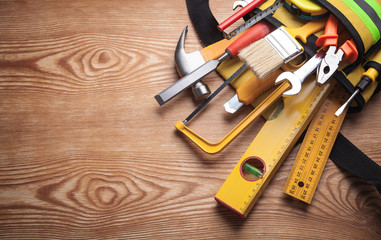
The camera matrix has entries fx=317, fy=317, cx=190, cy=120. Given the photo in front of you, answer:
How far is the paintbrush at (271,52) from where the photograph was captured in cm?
85

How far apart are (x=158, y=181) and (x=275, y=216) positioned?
33 centimetres

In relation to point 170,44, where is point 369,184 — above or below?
below

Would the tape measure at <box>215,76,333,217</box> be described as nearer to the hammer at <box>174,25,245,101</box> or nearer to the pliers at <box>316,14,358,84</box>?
the pliers at <box>316,14,358,84</box>

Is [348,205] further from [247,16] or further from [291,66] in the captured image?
[247,16]

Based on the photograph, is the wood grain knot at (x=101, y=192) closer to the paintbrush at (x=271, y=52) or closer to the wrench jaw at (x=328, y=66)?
the paintbrush at (x=271, y=52)

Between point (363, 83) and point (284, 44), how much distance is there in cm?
24

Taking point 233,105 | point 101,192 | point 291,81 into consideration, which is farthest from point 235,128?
point 101,192

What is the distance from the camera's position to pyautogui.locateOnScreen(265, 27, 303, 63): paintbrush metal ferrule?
852 mm

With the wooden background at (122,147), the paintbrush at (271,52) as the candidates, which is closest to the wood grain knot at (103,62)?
the wooden background at (122,147)

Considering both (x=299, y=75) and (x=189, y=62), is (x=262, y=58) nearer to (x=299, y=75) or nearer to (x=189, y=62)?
(x=299, y=75)

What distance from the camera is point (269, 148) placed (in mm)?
871

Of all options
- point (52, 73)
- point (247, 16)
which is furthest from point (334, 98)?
point (52, 73)

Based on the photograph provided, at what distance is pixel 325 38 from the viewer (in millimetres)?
857

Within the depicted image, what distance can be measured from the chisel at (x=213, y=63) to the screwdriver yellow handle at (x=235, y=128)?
94mm
